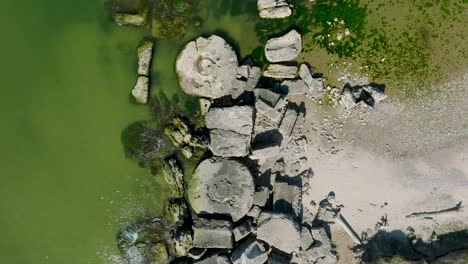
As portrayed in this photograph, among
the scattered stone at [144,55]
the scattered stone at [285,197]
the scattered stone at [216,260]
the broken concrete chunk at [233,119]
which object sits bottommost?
the scattered stone at [216,260]

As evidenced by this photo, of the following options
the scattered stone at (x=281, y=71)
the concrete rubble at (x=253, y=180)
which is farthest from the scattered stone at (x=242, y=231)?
the scattered stone at (x=281, y=71)

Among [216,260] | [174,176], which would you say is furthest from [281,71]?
[216,260]

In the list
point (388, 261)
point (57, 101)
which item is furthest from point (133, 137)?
point (388, 261)

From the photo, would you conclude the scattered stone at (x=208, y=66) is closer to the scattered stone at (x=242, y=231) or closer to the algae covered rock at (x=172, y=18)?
the algae covered rock at (x=172, y=18)

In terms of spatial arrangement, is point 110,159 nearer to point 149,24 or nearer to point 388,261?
point 149,24

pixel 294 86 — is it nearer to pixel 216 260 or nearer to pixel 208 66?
pixel 208 66

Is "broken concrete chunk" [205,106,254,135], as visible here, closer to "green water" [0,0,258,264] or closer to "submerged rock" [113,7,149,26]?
"green water" [0,0,258,264]

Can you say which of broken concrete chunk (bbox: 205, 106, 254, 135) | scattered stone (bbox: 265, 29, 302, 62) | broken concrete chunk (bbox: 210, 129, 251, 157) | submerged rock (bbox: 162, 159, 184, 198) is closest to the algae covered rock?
scattered stone (bbox: 265, 29, 302, 62)
